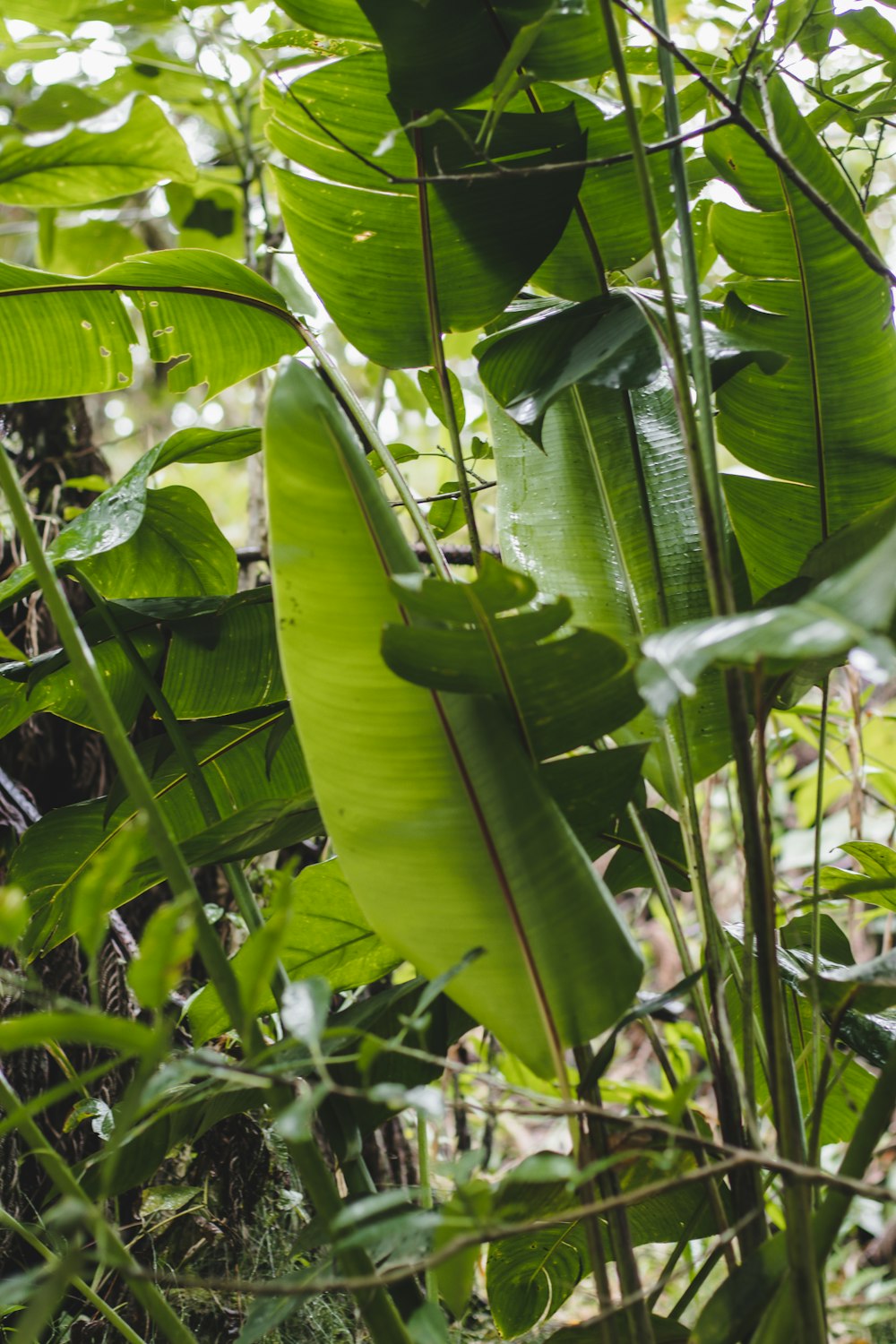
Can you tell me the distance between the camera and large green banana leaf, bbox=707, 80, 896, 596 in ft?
2.81

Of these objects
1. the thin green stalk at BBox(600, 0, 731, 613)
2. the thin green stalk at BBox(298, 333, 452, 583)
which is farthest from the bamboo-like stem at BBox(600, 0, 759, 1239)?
the thin green stalk at BBox(298, 333, 452, 583)

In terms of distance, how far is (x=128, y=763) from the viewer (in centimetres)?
55

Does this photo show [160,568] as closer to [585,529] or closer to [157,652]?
[157,652]

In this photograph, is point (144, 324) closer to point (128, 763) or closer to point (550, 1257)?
point (128, 763)

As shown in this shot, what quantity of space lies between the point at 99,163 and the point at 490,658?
1.19 metres

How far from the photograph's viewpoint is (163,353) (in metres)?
1.01

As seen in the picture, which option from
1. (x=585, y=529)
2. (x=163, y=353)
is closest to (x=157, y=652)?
(x=163, y=353)

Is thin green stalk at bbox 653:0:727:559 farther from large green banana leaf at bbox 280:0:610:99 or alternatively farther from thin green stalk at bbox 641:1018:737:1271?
thin green stalk at bbox 641:1018:737:1271

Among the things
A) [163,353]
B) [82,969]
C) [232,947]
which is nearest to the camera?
[163,353]

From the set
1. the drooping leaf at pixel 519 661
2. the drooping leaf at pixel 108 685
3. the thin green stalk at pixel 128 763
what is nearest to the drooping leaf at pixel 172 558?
the drooping leaf at pixel 108 685

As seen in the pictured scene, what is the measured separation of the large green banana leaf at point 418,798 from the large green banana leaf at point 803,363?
489 mm

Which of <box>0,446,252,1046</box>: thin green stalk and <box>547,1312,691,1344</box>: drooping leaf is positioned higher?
<box>0,446,252,1046</box>: thin green stalk

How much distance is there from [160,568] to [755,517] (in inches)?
26.1

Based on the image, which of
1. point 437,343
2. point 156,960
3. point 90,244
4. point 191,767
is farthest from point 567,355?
point 90,244
